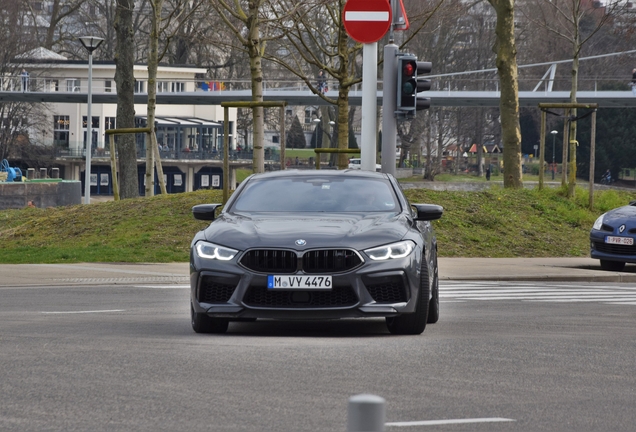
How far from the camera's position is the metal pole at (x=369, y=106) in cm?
1778

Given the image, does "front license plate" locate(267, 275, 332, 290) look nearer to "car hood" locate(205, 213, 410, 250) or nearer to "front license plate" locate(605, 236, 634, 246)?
"car hood" locate(205, 213, 410, 250)

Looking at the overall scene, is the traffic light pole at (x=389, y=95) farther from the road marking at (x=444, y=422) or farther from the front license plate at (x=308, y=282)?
the road marking at (x=444, y=422)

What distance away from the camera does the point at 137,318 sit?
38.5 ft

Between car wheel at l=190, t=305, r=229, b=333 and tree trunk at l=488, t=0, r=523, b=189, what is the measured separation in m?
19.9

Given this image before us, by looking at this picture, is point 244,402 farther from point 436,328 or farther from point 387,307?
point 436,328

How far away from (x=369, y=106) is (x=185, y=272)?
11.5ft

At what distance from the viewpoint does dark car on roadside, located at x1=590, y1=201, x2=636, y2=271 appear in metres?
20.1

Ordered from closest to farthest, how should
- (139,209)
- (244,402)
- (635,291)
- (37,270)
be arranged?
(244,402) → (635,291) → (37,270) → (139,209)

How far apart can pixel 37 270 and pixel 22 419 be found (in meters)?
12.4

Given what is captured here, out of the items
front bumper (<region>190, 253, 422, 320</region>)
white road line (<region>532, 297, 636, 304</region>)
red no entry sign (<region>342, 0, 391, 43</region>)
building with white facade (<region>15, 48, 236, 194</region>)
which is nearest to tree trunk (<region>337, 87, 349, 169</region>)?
→ red no entry sign (<region>342, 0, 391, 43</region>)

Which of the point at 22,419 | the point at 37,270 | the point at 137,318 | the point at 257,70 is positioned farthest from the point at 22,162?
the point at 22,419

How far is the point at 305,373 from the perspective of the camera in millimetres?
7828

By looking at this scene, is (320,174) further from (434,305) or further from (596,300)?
(596,300)

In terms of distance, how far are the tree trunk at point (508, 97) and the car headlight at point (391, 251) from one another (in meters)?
19.8
